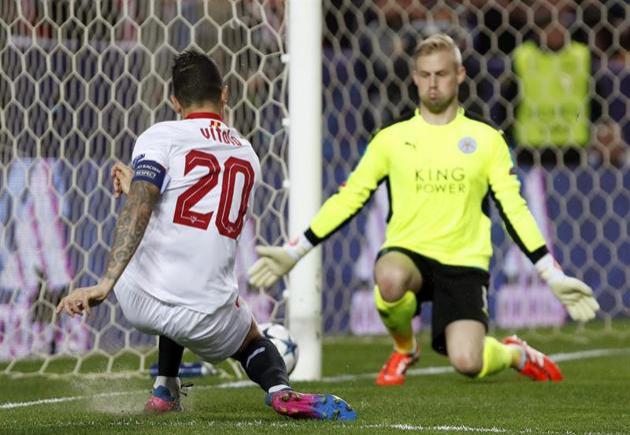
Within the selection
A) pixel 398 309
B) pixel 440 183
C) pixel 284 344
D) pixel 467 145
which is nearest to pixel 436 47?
pixel 467 145

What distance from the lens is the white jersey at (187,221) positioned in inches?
156

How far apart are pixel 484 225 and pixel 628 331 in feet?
11.8

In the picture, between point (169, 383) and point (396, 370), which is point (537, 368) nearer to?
point (396, 370)

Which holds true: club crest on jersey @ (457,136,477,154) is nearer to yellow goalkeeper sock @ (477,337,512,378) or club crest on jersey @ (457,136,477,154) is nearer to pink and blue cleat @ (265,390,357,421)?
yellow goalkeeper sock @ (477,337,512,378)

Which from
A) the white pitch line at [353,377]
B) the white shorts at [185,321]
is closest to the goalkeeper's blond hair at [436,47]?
the white pitch line at [353,377]

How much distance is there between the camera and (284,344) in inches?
211

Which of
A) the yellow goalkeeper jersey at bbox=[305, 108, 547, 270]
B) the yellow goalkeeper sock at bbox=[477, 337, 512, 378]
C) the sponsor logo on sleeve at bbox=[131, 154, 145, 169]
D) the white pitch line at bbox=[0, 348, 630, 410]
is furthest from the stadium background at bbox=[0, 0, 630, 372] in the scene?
the sponsor logo on sleeve at bbox=[131, 154, 145, 169]

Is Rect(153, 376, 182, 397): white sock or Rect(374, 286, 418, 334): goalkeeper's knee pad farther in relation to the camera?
Rect(374, 286, 418, 334): goalkeeper's knee pad

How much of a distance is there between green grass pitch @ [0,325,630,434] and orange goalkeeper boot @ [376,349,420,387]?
54 mm

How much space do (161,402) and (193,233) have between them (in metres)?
0.62

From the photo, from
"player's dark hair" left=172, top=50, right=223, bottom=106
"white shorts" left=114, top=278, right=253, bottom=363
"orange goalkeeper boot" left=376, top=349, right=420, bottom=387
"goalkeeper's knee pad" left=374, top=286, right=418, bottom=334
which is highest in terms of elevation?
"player's dark hair" left=172, top=50, right=223, bottom=106

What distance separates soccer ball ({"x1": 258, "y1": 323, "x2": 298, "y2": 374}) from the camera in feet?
17.5

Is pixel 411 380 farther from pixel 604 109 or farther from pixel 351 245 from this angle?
pixel 604 109

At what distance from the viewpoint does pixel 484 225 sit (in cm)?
564
